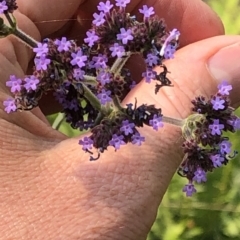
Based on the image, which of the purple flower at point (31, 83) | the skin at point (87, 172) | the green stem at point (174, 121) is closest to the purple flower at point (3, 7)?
the purple flower at point (31, 83)

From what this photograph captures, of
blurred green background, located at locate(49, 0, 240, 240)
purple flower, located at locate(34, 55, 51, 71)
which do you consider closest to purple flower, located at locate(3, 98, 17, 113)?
purple flower, located at locate(34, 55, 51, 71)

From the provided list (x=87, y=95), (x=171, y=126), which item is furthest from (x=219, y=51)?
(x=87, y=95)

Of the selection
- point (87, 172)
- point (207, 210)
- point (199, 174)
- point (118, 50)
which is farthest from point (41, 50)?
point (207, 210)

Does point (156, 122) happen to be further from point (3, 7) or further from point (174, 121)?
point (3, 7)

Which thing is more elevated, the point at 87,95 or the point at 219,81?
the point at 87,95

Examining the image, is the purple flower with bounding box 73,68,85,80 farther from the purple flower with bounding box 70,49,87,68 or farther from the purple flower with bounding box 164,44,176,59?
the purple flower with bounding box 164,44,176,59

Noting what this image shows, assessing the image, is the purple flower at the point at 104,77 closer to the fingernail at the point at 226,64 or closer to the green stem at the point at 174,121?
the green stem at the point at 174,121

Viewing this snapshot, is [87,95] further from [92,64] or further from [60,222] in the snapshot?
[60,222]
